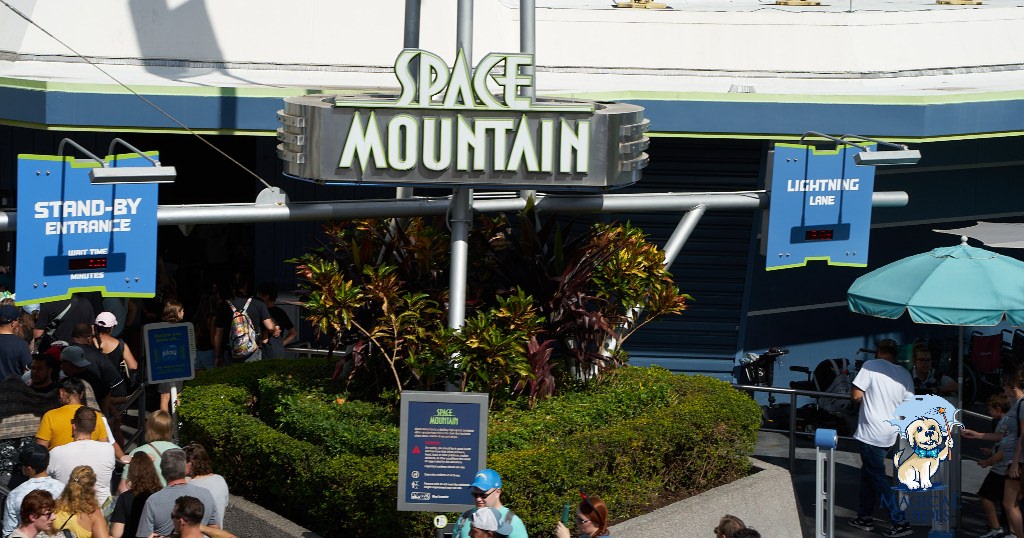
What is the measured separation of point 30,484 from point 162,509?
109cm

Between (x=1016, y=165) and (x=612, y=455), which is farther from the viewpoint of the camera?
(x=1016, y=165)

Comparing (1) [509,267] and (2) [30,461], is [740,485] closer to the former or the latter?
(1) [509,267]

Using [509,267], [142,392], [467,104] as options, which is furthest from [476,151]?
[142,392]

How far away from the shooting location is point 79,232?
429 inches

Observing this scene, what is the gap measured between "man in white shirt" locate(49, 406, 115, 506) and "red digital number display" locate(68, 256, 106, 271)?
1.07 meters

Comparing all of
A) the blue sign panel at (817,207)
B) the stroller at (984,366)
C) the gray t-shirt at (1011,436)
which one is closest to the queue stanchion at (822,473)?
the gray t-shirt at (1011,436)

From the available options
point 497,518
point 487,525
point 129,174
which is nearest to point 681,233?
point 497,518

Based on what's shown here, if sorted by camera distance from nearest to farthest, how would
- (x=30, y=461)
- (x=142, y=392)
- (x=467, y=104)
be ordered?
(x=30, y=461) < (x=467, y=104) < (x=142, y=392)

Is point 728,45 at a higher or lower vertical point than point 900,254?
higher

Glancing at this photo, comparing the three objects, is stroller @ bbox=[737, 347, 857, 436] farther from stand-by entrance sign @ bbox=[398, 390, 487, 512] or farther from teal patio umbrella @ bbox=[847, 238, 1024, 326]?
stand-by entrance sign @ bbox=[398, 390, 487, 512]

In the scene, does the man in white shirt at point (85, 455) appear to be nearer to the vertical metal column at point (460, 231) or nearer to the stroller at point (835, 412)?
the vertical metal column at point (460, 231)

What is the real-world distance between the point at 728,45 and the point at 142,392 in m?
8.86

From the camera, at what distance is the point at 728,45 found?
19.0 meters

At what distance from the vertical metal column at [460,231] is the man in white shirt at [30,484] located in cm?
342
